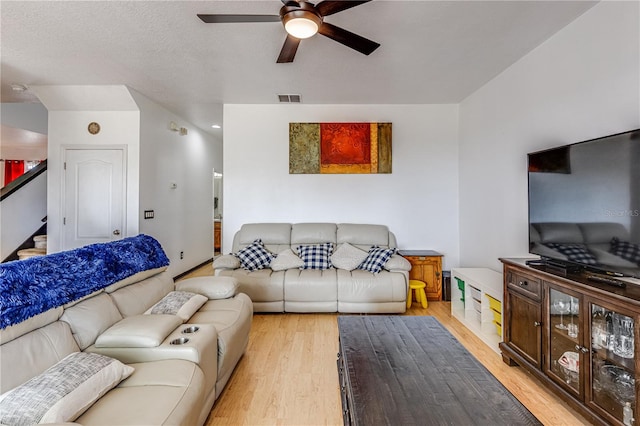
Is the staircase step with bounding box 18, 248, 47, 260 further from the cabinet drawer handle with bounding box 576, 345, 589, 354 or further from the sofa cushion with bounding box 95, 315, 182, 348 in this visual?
the cabinet drawer handle with bounding box 576, 345, 589, 354

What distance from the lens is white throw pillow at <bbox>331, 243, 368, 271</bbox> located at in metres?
3.82

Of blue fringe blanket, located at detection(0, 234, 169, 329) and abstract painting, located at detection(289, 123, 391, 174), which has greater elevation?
abstract painting, located at detection(289, 123, 391, 174)

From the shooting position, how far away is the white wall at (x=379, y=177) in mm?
4512

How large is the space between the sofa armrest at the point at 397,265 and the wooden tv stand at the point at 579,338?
4.29 ft

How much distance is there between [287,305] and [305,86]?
2720 mm

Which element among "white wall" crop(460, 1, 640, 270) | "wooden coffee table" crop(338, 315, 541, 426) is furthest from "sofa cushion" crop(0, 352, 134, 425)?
"white wall" crop(460, 1, 640, 270)

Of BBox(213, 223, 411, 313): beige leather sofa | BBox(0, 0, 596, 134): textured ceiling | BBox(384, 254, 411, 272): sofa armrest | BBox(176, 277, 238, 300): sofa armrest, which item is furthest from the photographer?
BBox(384, 254, 411, 272): sofa armrest

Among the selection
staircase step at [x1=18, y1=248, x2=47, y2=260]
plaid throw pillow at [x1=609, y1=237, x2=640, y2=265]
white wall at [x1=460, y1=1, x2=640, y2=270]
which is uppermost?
white wall at [x1=460, y1=1, x2=640, y2=270]

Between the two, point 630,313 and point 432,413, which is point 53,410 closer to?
point 432,413

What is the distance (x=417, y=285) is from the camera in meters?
3.79

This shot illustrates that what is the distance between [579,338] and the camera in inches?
69.8

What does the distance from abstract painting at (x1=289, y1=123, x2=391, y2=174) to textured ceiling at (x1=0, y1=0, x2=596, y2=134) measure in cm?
47

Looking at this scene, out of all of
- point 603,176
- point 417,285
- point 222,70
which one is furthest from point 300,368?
point 222,70

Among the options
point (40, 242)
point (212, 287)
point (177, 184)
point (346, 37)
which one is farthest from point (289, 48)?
point (40, 242)
